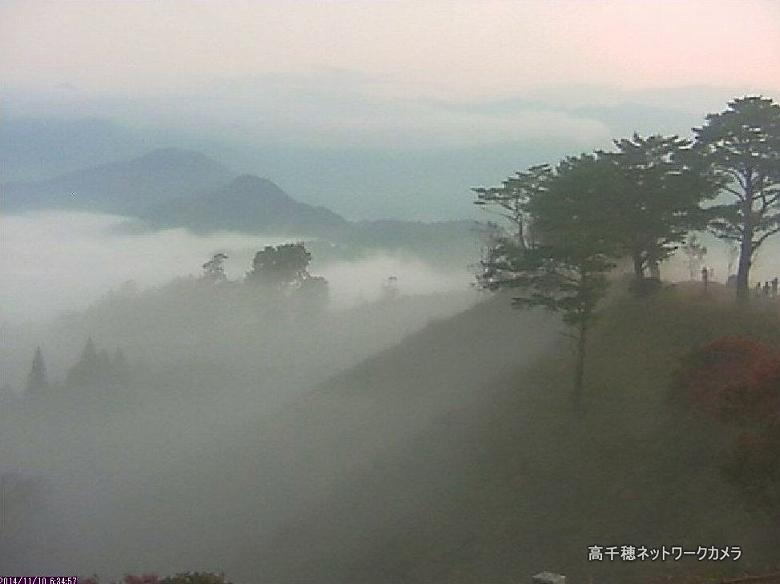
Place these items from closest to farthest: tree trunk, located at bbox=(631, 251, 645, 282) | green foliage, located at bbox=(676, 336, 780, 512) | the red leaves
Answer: green foliage, located at bbox=(676, 336, 780, 512) < the red leaves < tree trunk, located at bbox=(631, 251, 645, 282)

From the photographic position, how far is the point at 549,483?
681 inches

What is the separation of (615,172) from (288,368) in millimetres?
23094

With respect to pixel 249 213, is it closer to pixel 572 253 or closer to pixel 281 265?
pixel 281 265

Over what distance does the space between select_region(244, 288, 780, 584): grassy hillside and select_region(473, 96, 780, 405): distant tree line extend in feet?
4.30

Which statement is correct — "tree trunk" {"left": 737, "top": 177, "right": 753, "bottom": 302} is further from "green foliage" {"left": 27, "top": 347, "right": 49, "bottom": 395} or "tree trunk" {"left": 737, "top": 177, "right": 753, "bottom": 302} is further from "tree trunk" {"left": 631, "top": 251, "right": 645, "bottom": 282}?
"green foliage" {"left": 27, "top": 347, "right": 49, "bottom": 395}

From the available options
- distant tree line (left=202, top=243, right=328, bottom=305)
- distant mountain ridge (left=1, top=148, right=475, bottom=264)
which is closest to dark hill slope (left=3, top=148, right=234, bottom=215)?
distant mountain ridge (left=1, top=148, right=475, bottom=264)

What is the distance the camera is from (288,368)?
133ft

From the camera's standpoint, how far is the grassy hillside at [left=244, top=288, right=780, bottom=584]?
14312 mm

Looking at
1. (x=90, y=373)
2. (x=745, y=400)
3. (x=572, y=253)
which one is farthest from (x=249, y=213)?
(x=745, y=400)

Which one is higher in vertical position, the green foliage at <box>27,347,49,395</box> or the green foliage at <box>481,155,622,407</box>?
the green foliage at <box>481,155,622,407</box>

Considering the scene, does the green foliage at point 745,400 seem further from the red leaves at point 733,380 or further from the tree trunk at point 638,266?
the tree trunk at point 638,266

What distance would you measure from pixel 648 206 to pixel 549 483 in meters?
8.55

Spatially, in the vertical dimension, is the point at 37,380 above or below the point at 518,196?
below

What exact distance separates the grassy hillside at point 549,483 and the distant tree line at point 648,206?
1.31 meters
